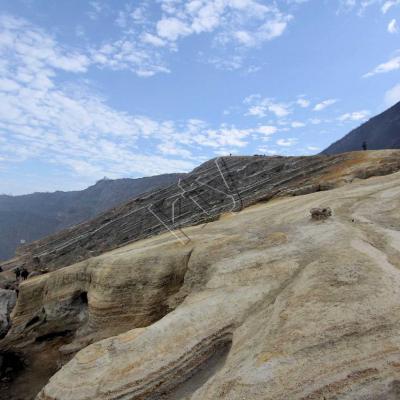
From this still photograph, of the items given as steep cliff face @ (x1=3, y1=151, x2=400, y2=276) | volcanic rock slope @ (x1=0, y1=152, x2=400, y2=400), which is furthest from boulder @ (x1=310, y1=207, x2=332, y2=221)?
steep cliff face @ (x1=3, y1=151, x2=400, y2=276)

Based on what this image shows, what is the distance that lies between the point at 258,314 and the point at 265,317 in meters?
0.59

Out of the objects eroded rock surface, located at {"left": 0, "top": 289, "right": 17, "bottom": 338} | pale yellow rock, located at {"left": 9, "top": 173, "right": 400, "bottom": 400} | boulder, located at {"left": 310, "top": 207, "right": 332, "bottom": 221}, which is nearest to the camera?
pale yellow rock, located at {"left": 9, "top": 173, "right": 400, "bottom": 400}

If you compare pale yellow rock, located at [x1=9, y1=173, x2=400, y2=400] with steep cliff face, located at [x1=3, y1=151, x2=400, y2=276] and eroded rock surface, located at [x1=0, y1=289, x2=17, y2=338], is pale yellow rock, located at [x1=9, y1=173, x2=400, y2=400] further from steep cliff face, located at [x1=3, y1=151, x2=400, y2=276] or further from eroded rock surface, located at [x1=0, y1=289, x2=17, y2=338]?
steep cliff face, located at [x1=3, y1=151, x2=400, y2=276]

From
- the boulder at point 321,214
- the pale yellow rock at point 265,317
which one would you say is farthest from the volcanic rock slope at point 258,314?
the boulder at point 321,214

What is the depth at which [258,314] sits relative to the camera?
1283 cm

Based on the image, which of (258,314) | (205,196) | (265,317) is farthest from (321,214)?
(205,196)

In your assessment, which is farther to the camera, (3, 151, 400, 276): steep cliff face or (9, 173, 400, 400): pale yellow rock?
(3, 151, 400, 276): steep cliff face

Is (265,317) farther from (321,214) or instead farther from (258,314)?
(321,214)

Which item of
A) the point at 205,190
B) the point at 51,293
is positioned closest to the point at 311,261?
the point at 51,293

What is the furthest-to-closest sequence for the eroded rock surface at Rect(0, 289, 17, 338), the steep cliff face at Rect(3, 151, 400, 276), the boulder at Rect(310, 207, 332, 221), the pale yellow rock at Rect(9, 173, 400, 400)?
the steep cliff face at Rect(3, 151, 400, 276)
the eroded rock surface at Rect(0, 289, 17, 338)
the boulder at Rect(310, 207, 332, 221)
the pale yellow rock at Rect(9, 173, 400, 400)

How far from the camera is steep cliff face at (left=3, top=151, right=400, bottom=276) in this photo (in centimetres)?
4391

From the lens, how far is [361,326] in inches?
393

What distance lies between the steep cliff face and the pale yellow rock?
808 inches

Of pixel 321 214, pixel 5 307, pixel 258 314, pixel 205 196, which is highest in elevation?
pixel 205 196
